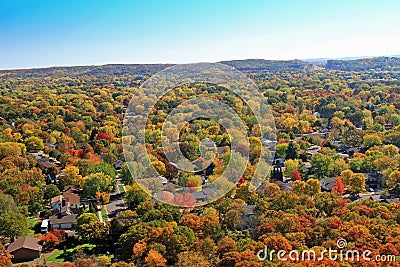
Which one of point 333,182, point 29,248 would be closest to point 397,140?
point 333,182

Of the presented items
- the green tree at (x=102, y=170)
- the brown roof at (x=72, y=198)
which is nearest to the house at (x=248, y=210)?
the brown roof at (x=72, y=198)

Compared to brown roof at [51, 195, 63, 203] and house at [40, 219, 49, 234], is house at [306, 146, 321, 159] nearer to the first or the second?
brown roof at [51, 195, 63, 203]

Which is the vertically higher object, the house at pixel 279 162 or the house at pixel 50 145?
the house at pixel 50 145

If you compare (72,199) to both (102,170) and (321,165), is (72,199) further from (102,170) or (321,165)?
(321,165)

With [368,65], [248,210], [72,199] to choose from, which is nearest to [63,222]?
[72,199]

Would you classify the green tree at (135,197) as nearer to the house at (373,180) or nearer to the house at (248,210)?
the house at (248,210)

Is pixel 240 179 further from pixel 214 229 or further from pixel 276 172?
pixel 214 229
